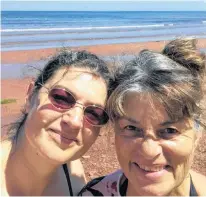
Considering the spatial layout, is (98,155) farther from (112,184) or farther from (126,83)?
(126,83)

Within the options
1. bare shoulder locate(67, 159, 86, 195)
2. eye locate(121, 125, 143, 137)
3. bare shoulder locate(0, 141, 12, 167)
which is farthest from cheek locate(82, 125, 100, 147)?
bare shoulder locate(67, 159, 86, 195)

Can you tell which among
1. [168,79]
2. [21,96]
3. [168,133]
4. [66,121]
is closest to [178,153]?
[168,133]

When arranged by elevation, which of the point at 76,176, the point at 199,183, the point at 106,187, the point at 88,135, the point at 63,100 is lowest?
the point at 76,176

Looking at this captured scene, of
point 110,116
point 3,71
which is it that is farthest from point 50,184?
point 3,71

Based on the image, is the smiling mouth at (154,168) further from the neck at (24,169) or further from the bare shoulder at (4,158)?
the bare shoulder at (4,158)

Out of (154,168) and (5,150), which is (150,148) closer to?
(154,168)

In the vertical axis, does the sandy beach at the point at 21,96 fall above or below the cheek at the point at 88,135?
below

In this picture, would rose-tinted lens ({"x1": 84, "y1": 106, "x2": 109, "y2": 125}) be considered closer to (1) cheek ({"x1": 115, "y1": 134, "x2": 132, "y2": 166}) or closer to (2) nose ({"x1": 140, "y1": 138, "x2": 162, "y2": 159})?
(1) cheek ({"x1": 115, "y1": 134, "x2": 132, "y2": 166})

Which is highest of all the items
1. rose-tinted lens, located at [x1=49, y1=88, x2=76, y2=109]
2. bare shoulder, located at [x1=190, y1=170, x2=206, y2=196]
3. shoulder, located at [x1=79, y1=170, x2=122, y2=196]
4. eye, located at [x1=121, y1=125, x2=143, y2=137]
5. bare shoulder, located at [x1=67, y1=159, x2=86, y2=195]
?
rose-tinted lens, located at [x1=49, y1=88, x2=76, y2=109]

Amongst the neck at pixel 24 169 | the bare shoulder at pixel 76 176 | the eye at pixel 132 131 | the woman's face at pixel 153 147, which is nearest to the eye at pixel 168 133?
the woman's face at pixel 153 147
